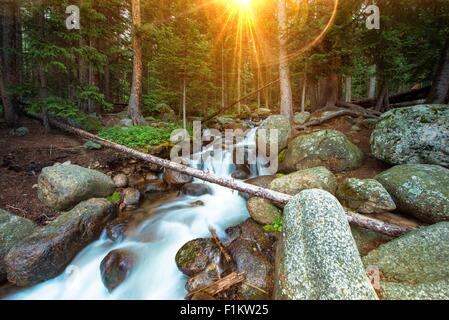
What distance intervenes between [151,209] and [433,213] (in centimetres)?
638

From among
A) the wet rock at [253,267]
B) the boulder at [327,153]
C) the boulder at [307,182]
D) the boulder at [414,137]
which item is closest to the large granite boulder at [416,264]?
the wet rock at [253,267]

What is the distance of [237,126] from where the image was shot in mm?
12742

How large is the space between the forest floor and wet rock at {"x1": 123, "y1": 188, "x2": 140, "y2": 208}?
4.78 feet

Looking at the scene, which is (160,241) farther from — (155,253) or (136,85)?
(136,85)

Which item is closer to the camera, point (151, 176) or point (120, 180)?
point (120, 180)

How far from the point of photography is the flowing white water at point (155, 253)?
Answer: 12.9ft

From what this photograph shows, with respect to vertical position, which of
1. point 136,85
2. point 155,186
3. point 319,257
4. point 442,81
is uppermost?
point 136,85

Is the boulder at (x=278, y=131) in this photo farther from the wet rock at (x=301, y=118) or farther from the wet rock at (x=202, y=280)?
the wet rock at (x=202, y=280)

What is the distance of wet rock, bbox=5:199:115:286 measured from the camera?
378 cm

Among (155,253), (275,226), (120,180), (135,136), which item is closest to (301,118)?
(275,226)

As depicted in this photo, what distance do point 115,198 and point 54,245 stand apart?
1969mm

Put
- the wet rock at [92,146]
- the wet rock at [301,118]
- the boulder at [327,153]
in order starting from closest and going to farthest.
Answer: the boulder at [327,153] < the wet rock at [92,146] < the wet rock at [301,118]

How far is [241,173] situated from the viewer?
25.7 ft

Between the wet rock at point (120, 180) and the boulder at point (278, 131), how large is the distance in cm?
488
